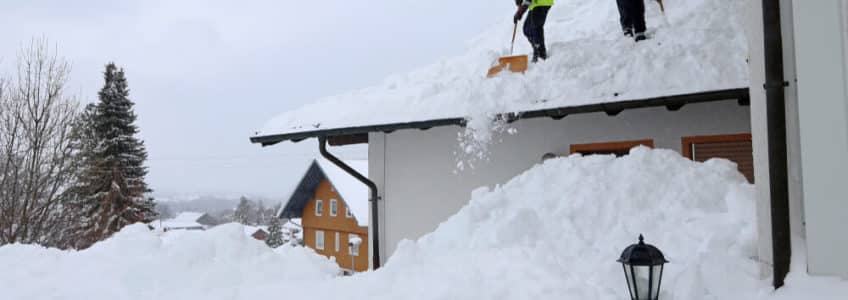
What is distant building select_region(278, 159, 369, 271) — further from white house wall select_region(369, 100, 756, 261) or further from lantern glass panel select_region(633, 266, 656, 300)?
lantern glass panel select_region(633, 266, 656, 300)

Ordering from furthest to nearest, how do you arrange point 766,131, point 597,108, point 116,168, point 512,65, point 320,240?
point 320,240, point 116,168, point 512,65, point 597,108, point 766,131

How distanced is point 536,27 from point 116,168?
18.0m

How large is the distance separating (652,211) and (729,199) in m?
0.49

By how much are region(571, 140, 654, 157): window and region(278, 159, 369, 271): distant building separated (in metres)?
18.1

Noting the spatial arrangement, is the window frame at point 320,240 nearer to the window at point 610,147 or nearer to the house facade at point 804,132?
the window at point 610,147

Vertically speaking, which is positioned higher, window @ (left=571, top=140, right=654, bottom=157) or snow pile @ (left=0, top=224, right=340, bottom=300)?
window @ (left=571, top=140, right=654, bottom=157)

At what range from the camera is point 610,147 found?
5.61 metres

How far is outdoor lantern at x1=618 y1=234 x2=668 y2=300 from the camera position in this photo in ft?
8.74

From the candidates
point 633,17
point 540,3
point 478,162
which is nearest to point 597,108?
point 633,17

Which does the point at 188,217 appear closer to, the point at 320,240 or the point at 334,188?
the point at 320,240

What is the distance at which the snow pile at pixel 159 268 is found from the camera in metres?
3.81

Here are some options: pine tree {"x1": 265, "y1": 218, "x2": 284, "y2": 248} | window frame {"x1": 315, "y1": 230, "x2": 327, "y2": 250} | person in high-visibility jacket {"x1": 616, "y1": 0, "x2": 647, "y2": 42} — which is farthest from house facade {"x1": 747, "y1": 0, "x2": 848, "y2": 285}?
pine tree {"x1": 265, "y1": 218, "x2": 284, "y2": 248}

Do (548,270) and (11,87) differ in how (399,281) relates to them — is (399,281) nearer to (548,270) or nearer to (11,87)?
(548,270)

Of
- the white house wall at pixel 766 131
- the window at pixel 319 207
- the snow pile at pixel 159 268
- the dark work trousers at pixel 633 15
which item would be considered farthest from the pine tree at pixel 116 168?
the white house wall at pixel 766 131
